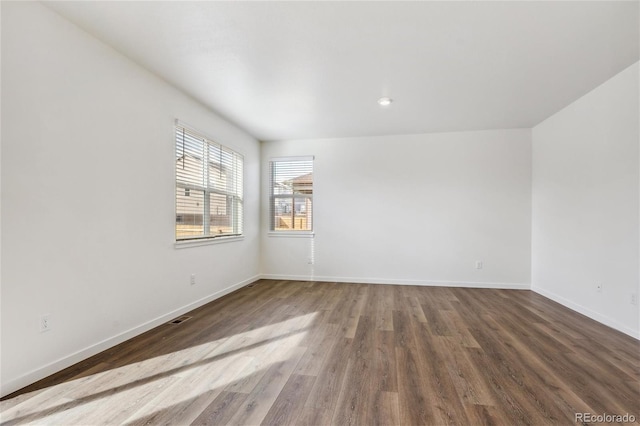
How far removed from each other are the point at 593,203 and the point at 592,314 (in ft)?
4.02

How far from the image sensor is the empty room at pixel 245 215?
1812 millimetres

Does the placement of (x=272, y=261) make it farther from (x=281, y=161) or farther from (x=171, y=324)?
(x=171, y=324)

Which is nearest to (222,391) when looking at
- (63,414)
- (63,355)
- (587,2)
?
(63,414)

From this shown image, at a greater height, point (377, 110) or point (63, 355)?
point (377, 110)

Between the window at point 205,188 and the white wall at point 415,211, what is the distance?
3.17 feet

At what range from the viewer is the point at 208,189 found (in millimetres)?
3848

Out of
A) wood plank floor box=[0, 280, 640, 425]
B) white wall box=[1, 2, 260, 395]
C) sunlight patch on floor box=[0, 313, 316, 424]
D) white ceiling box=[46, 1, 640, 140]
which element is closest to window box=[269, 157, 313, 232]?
white ceiling box=[46, 1, 640, 140]

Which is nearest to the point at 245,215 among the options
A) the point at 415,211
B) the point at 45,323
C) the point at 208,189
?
the point at 208,189

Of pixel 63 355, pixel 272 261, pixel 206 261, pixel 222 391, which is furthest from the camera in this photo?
pixel 272 261

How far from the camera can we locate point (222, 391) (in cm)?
184

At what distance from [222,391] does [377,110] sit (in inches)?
137

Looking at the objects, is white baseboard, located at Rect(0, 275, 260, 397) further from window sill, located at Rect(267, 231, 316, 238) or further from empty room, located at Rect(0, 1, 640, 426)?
window sill, located at Rect(267, 231, 316, 238)

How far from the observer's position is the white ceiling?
201 centimetres

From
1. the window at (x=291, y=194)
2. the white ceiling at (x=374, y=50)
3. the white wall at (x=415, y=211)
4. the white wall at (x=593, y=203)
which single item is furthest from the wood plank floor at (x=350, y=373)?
the white ceiling at (x=374, y=50)
